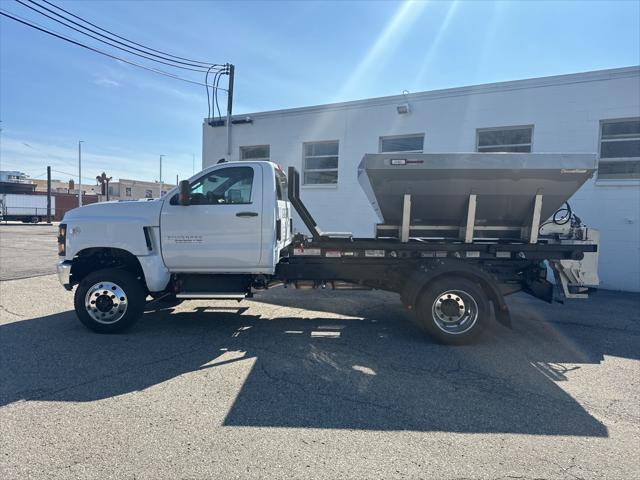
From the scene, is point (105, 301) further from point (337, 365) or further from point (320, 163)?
point (320, 163)

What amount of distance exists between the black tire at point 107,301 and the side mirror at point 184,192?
1351 mm

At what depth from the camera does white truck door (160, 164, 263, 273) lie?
5.70 m

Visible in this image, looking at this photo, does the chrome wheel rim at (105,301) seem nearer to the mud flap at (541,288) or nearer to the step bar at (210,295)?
the step bar at (210,295)

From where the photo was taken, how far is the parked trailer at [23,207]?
35.4m

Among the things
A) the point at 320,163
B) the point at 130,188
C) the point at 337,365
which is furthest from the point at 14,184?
the point at 337,365

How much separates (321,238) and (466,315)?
232cm

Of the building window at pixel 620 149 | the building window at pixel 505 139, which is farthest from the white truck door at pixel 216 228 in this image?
the building window at pixel 620 149

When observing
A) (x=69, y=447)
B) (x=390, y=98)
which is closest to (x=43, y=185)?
(x=390, y=98)

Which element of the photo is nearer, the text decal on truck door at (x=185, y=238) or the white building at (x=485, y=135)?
the text decal on truck door at (x=185, y=238)

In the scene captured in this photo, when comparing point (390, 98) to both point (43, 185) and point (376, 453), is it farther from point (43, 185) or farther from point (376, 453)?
point (43, 185)

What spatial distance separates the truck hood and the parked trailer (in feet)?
125

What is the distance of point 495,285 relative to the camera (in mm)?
5547

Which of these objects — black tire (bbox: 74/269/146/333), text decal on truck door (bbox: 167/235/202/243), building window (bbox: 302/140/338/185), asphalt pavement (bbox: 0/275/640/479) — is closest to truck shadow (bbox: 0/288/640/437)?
asphalt pavement (bbox: 0/275/640/479)

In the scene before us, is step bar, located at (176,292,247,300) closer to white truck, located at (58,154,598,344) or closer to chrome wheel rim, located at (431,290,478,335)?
white truck, located at (58,154,598,344)
